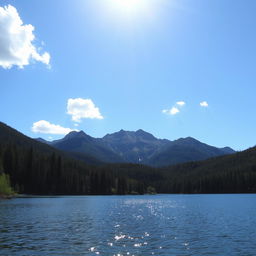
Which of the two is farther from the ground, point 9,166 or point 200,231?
point 9,166

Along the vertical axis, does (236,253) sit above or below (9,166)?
below

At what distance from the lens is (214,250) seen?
37.0m

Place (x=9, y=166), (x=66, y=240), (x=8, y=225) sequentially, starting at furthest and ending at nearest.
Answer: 1. (x=9, y=166)
2. (x=8, y=225)
3. (x=66, y=240)

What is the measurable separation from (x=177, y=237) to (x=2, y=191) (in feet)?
396

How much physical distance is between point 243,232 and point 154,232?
13536 millimetres

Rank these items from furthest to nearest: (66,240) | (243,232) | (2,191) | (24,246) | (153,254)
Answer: (2,191) < (243,232) < (66,240) < (24,246) < (153,254)

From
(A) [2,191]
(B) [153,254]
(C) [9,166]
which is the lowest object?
(B) [153,254]

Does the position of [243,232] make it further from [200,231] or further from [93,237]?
[93,237]

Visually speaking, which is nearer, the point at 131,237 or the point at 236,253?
the point at 236,253

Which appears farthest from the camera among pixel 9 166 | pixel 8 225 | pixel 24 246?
pixel 9 166

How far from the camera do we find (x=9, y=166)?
197 meters

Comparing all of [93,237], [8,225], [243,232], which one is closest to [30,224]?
[8,225]

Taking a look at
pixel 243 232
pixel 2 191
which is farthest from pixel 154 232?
pixel 2 191

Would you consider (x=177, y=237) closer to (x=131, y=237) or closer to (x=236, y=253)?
(x=131, y=237)
